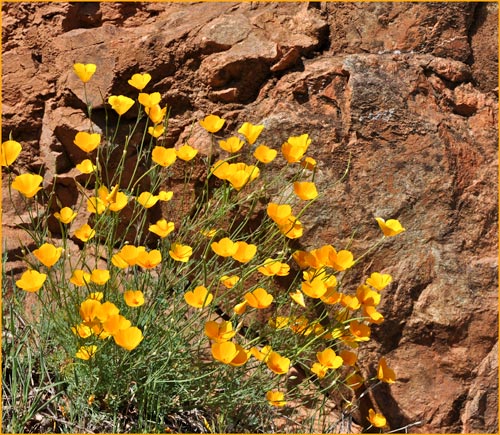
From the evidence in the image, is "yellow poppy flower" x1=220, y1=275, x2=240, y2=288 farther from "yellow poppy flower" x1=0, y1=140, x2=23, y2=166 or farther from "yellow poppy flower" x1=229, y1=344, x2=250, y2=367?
"yellow poppy flower" x1=0, y1=140, x2=23, y2=166

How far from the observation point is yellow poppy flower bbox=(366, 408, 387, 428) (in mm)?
2730

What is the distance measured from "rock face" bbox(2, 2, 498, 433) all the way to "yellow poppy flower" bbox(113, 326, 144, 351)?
3.36 ft

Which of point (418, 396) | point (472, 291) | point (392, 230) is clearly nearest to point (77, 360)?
point (392, 230)

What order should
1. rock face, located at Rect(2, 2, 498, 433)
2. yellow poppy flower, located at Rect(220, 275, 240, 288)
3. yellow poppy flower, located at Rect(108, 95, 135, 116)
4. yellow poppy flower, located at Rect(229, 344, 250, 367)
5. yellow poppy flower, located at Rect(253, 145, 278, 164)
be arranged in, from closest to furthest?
yellow poppy flower, located at Rect(229, 344, 250, 367)
yellow poppy flower, located at Rect(220, 275, 240, 288)
yellow poppy flower, located at Rect(253, 145, 278, 164)
yellow poppy flower, located at Rect(108, 95, 135, 116)
rock face, located at Rect(2, 2, 498, 433)

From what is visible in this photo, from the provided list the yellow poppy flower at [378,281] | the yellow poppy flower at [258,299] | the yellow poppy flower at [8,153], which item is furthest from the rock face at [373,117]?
the yellow poppy flower at [8,153]

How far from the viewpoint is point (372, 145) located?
299 centimetres

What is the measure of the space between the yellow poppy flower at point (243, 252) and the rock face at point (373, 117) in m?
0.62

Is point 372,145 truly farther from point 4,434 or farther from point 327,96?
Result: point 4,434

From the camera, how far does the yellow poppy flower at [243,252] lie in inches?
92.7

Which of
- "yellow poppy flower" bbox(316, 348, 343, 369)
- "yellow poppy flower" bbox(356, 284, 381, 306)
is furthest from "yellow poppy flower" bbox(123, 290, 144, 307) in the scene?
"yellow poppy flower" bbox(356, 284, 381, 306)

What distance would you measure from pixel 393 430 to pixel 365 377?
230 mm

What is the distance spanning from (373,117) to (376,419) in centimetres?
120

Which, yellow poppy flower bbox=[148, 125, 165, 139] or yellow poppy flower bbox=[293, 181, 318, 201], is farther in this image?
yellow poppy flower bbox=[148, 125, 165, 139]

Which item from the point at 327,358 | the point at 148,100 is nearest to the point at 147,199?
the point at 148,100
